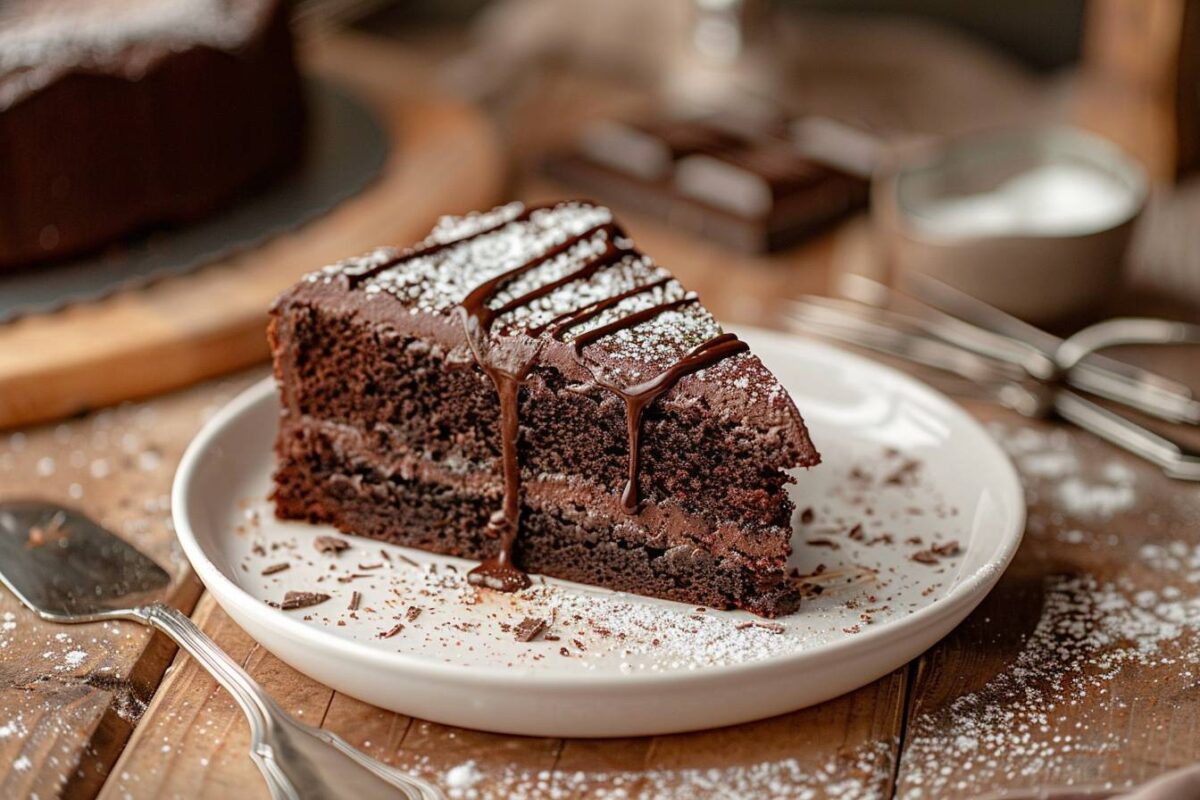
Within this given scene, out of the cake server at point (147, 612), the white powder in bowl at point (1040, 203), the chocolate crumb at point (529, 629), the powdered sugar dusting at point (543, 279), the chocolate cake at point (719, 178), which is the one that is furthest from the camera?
the chocolate cake at point (719, 178)

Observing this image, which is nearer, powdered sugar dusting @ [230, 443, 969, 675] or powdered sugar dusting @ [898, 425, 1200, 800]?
powdered sugar dusting @ [898, 425, 1200, 800]

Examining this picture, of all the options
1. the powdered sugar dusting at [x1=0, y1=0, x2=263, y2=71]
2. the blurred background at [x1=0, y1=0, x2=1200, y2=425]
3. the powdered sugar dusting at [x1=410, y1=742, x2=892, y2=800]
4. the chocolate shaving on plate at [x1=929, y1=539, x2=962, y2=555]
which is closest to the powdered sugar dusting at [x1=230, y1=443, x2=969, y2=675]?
the chocolate shaving on plate at [x1=929, y1=539, x2=962, y2=555]

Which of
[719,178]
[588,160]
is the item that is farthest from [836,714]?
[588,160]

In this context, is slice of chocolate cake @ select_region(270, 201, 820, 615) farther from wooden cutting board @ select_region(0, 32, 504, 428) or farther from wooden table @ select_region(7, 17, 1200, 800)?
wooden cutting board @ select_region(0, 32, 504, 428)

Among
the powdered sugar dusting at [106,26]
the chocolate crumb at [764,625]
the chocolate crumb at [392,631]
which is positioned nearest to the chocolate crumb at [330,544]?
the chocolate crumb at [392,631]

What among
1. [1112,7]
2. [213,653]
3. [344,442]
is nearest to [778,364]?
[344,442]

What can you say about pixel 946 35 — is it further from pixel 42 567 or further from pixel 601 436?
pixel 42 567

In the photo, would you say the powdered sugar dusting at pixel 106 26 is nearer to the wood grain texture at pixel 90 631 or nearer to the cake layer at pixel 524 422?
the wood grain texture at pixel 90 631
